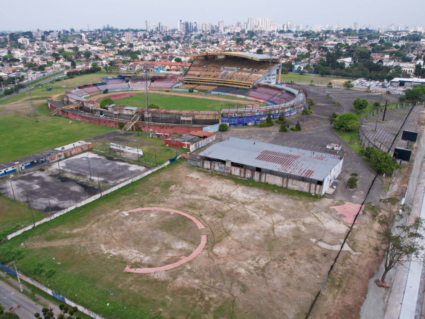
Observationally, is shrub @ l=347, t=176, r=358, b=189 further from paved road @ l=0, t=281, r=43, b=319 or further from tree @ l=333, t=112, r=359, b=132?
paved road @ l=0, t=281, r=43, b=319

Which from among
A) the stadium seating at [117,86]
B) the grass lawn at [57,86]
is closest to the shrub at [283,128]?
the stadium seating at [117,86]

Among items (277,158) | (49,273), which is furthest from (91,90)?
(49,273)

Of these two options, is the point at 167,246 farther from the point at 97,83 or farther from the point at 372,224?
the point at 97,83

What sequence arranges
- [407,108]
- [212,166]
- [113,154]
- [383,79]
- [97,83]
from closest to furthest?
[212,166], [113,154], [407,108], [97,83], [383,79]

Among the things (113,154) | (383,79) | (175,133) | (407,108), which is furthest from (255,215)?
(383,79)

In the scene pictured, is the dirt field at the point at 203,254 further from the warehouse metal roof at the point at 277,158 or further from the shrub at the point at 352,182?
the shrub at the point at 352,182
